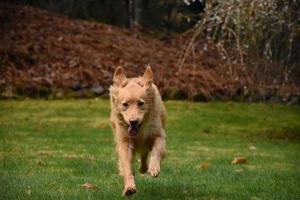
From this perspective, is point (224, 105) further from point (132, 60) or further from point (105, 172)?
point (105, 172)

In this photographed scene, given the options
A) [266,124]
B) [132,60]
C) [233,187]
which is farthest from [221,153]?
[132,60]

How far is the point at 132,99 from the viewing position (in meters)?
8.33

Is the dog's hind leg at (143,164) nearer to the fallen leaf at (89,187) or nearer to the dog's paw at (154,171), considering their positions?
the fallen leaf at (89,187)

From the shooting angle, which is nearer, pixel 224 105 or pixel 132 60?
pixel 224 105

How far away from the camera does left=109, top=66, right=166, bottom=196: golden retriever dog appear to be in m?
8.32

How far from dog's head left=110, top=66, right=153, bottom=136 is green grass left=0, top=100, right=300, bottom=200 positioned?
3.01 ft

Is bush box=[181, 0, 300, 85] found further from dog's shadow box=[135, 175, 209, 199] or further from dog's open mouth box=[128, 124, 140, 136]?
dog's open mouth box=[128, 124, 140, 136]

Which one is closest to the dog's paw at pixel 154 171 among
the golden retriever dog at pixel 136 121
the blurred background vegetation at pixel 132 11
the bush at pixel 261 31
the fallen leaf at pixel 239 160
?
the golden retriever dog at pixel 136 121

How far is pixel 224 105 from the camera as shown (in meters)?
23.7

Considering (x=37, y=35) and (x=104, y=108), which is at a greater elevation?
(x=37, y=35)

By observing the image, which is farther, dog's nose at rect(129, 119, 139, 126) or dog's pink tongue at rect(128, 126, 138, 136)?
dog's pink tongue at rect(128, 126, 138, 136)

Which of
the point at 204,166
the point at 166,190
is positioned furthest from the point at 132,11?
the point at 166,190

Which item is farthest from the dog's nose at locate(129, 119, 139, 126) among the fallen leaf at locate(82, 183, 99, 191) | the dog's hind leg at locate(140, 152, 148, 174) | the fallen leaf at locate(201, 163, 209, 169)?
the fallen leaf at locate(201, 163, 209, 169)

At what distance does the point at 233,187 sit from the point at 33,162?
379 cm
